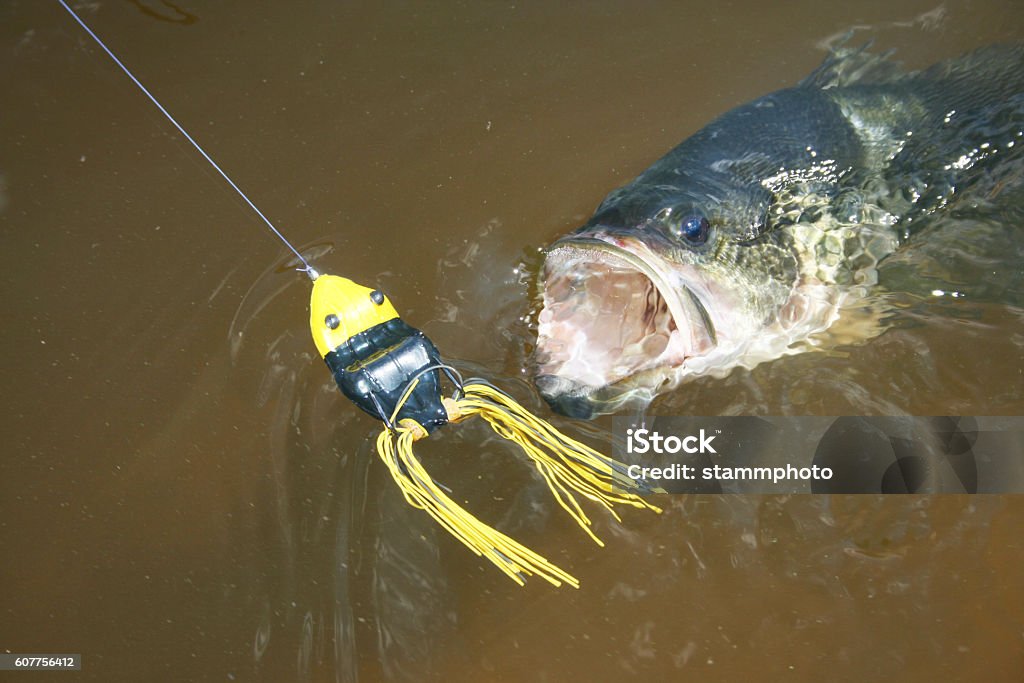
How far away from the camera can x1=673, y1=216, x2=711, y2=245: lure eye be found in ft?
5.60

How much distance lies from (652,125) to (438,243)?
664 mm

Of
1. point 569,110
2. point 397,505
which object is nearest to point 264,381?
point 397,505

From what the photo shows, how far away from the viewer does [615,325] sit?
181cm

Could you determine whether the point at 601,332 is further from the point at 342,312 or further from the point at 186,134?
the point at 186,134

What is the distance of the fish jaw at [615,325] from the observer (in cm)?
164

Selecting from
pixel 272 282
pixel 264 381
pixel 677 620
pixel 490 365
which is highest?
pixel 272 282

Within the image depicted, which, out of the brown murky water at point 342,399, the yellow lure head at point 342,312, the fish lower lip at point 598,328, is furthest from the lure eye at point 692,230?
the yellow lure head at point 342,312

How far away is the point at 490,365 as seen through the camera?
77.9 inches

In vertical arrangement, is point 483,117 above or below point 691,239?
above

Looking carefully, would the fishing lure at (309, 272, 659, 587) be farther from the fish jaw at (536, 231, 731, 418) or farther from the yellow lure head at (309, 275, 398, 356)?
the fish jaw at (536, 231, 731, 418)

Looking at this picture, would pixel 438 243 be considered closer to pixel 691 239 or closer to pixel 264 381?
pixel 264 381

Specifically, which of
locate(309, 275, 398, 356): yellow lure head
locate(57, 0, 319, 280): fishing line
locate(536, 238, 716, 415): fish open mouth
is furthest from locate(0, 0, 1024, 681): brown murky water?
locate(309, 275, 398, 356): yellow lure head

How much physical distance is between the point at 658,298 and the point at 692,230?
0.17 metres

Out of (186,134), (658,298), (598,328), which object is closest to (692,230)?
(658,298)
